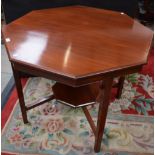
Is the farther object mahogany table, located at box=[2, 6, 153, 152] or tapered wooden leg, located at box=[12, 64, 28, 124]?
tapered wooden leg, located at box=[12, 64, 28, 124]

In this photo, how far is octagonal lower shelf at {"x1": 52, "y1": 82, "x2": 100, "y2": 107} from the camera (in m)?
1.29

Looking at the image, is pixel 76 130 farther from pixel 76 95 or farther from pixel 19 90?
pixel 19 90

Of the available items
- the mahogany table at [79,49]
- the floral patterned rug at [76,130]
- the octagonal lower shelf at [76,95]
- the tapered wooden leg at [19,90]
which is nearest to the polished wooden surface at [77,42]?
the mahogany table at [79,49]

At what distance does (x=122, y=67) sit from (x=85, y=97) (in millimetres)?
524

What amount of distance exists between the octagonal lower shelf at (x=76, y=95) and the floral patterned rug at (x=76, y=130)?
7.5 inches

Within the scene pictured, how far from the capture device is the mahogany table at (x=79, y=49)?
84 centimetres

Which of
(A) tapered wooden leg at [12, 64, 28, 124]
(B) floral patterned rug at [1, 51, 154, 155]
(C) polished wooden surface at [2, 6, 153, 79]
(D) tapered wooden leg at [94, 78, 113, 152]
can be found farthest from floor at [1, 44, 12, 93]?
(D) tapered wooden leg at [94, 78, 113, 152]

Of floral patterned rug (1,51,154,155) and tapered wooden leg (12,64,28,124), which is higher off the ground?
tapered wooden leg (12,64,28,124)

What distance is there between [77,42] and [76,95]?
1.42ft

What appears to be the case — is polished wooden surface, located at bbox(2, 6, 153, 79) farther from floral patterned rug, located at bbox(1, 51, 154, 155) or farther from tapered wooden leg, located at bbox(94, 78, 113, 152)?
floral patterned rug, located at bbox(1, 51, 154, 155)

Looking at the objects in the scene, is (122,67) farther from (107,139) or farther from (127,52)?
(107,139)

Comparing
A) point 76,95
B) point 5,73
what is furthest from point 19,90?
point 5,73

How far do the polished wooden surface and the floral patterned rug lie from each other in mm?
625

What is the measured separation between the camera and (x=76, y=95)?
1.34m
